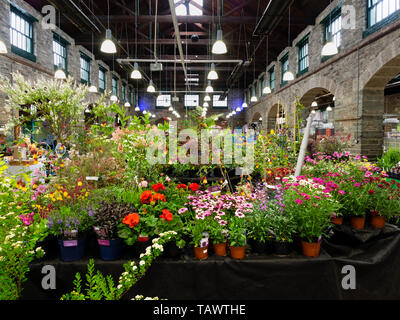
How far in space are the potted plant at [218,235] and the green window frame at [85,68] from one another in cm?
1159

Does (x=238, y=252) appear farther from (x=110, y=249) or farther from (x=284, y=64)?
(x=284, y=64)

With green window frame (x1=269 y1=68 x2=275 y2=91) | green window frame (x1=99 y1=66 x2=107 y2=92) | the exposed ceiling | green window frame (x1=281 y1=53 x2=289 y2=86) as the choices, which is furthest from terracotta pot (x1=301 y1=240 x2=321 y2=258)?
green window frame (x1=99 y1=66 x2=107 y2=92)

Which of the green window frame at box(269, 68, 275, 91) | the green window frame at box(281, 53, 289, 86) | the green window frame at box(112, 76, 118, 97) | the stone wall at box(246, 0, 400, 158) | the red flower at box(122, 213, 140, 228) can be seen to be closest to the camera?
the red flower at box(122, 213, 140, 228)

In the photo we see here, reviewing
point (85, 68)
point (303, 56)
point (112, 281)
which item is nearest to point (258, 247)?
point (112, 281)

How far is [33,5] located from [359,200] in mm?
9976

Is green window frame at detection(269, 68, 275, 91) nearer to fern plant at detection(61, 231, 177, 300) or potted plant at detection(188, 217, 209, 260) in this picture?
potted plant at detection(188, 217, 209, 260)

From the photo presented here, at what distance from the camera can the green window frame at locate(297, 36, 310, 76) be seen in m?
9.43

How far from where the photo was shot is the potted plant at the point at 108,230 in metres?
1.89

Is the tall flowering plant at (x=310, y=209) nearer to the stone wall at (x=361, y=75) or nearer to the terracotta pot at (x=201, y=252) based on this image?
the terracotta pot at (x=201, y=252)

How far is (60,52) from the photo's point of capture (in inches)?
389

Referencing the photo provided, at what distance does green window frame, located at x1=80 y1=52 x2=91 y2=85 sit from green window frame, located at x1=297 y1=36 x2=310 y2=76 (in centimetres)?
911

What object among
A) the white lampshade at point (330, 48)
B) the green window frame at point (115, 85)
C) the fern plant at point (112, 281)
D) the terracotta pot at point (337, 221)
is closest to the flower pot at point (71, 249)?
the fern plant at point (112, 281)

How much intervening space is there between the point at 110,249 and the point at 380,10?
7046 millimetres
